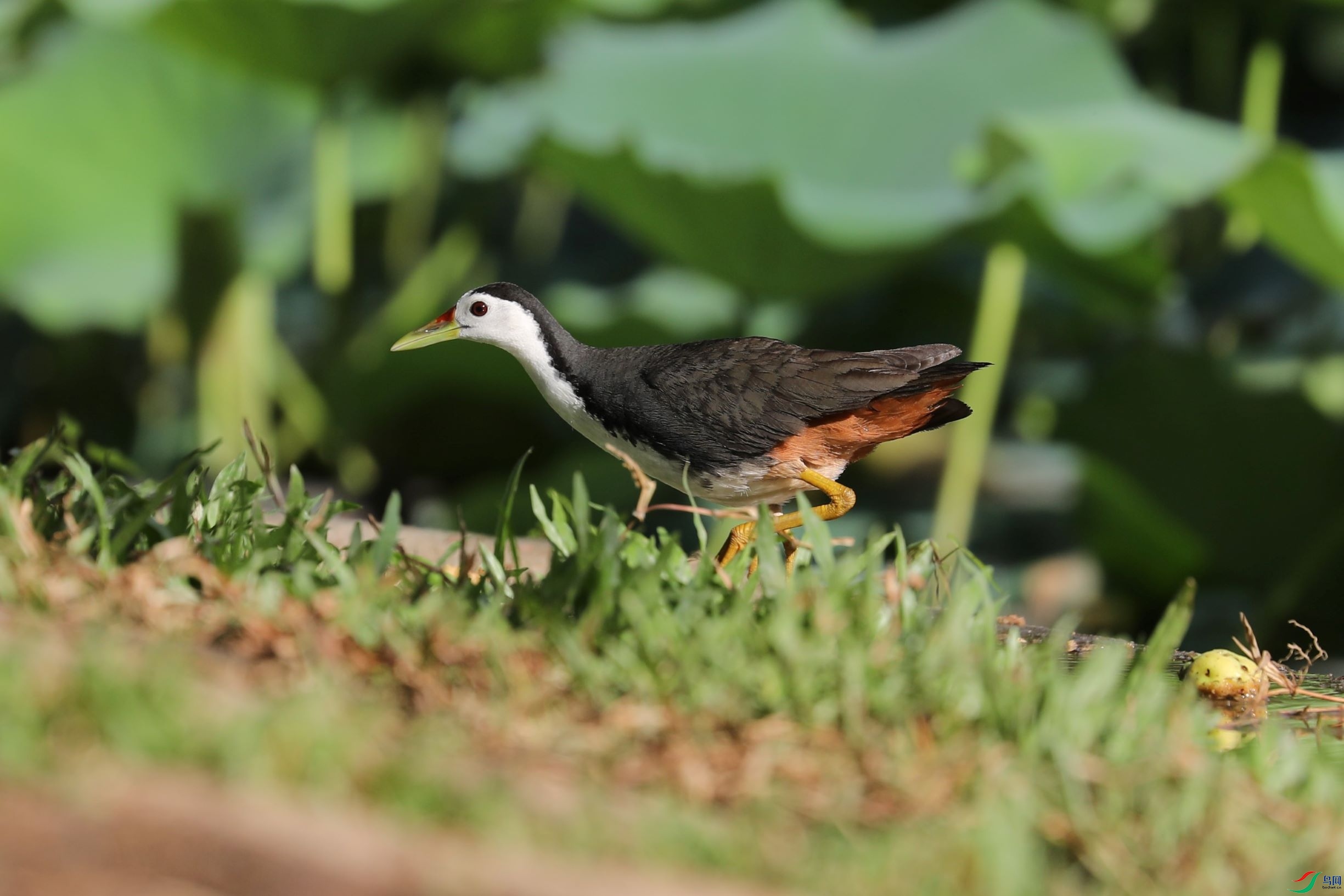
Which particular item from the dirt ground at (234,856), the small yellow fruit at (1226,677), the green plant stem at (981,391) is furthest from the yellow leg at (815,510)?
the green plant stem at (981,391)

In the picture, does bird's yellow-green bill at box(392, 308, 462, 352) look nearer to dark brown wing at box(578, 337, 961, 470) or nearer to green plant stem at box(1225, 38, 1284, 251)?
dark brown wing at box(578, 337, 961, 470)

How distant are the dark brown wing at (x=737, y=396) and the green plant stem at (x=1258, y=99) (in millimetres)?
4870

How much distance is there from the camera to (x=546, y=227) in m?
8.68

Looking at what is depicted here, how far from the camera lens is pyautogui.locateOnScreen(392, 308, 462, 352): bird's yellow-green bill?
2.91 m

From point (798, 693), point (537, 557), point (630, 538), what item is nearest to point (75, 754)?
point (798, 693)

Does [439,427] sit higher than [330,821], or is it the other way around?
[330,821]

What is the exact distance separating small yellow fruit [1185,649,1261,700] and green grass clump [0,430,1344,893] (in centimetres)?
5

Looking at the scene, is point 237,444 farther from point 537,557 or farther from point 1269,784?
point 1269,784

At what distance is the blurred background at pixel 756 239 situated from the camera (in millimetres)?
5082

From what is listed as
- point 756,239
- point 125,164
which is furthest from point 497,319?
point 125,164

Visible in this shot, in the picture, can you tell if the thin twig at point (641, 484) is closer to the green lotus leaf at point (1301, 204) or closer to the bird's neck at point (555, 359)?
the bird's neck at point (555, 359)

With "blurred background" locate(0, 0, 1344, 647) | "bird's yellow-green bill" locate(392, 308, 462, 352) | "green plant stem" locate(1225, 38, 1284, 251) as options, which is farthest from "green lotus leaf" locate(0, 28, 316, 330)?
"green plant stem" locate(1225, 38, 1284, 251)

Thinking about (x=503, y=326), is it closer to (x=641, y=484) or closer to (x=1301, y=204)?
(x=641, y=484)

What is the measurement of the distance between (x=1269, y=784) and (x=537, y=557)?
1.50 metres
